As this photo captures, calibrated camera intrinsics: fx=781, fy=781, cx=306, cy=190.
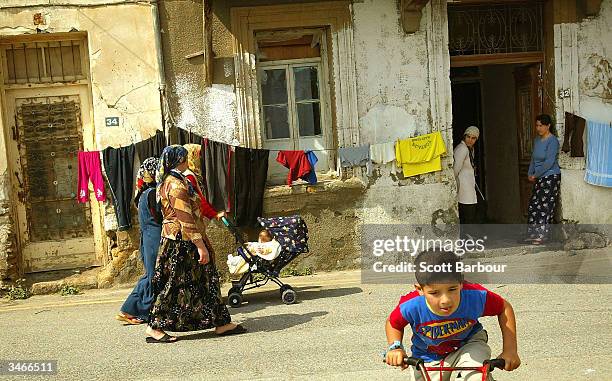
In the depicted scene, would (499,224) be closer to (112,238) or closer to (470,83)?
(470,83)

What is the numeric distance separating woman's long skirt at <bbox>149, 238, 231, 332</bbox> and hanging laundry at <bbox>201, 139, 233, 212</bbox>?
9.15 feet

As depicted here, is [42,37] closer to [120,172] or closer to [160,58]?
[160,58]

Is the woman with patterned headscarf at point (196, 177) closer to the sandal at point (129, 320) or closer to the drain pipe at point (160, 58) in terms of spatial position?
the sandal at point (129, 320)

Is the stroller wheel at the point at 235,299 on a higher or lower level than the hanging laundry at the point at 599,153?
lower

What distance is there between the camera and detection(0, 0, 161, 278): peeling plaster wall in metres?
9.52

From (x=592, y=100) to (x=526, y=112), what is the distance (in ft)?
3.67

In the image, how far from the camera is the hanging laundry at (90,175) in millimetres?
9570

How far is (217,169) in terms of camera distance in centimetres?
976

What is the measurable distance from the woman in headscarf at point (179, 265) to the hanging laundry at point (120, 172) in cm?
274

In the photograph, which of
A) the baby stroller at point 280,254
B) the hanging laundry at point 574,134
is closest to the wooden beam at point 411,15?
the hanging laundry at point 574,134

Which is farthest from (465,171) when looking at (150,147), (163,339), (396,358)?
(396,358)

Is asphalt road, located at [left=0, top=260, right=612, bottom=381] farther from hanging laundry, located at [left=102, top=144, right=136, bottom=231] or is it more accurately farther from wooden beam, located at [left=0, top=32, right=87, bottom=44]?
wooden beam, located at [left=0, top=32, right=87, bottom=44]

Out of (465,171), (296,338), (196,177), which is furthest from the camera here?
(465,171)

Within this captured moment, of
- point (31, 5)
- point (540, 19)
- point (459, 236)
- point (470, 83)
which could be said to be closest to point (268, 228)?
point (459, 236)
